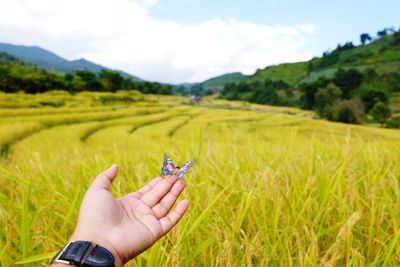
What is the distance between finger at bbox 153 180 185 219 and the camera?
1294mm

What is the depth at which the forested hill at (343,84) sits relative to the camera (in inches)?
1132

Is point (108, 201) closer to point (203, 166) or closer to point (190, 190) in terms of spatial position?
point (190, 190)

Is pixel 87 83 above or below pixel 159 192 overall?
below

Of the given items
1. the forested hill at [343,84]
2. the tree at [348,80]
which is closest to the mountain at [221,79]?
the forested hill at [343,84]

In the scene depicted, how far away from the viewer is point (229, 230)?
4.93 feet

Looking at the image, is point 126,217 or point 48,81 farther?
point 48,81

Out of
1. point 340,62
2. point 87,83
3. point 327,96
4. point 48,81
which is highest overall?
point 340,62

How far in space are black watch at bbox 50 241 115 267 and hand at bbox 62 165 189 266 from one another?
0.09m

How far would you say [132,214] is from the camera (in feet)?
4.16

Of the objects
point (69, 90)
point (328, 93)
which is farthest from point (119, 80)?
point (328, 93)

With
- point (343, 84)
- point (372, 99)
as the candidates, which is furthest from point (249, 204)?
point (343, 84)

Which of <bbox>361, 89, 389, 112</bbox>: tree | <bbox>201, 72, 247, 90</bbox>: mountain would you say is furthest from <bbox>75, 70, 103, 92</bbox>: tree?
<bbox>201, 72, 247, 90</bbox>: mountain

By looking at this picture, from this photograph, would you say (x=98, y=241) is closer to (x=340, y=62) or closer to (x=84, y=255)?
(x=84, y=255)

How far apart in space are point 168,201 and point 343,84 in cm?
4879
